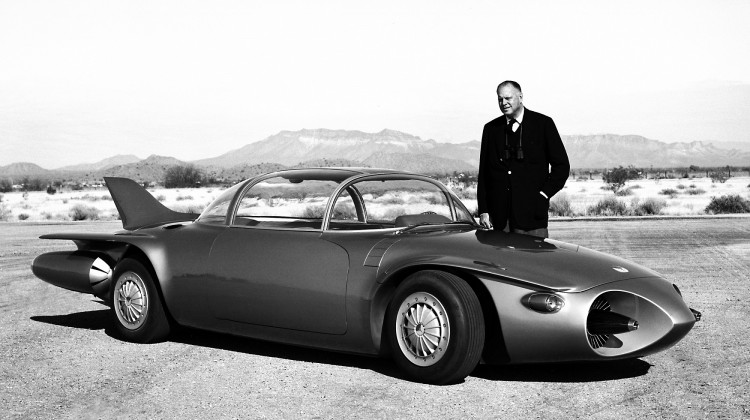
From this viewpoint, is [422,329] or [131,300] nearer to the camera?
[422,329]

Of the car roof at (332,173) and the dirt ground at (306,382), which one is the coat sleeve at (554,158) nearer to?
the car roof at (332,173)

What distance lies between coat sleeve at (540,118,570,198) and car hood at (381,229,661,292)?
1.27 meters

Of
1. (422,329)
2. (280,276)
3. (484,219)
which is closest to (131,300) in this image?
(280,276)

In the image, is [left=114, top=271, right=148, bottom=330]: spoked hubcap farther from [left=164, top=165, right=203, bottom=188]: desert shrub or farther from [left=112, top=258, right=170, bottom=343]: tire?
[left=164, top=165, right=203, bottom=188]: desert shrub

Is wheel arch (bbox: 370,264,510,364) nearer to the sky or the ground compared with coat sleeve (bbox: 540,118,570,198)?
nearer to the ground

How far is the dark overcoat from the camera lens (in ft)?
26.5

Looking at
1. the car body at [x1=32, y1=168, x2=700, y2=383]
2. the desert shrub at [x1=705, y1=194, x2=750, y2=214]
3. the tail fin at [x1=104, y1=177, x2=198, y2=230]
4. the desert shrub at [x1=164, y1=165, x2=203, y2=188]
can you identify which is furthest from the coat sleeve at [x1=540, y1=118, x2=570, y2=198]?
the desert shrub at [x1=164, y1=165, x2=203, y2=188]

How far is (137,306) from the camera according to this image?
8023mm

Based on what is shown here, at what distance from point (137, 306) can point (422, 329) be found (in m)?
2.93

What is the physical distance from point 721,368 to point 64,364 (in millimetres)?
4876

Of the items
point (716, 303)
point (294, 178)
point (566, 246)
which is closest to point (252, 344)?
point (294, 178)

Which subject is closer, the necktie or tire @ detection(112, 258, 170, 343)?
tire @ detection(112, 258, 170, 343)

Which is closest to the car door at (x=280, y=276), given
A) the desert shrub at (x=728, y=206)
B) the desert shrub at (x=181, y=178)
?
the desert shrub at (x=728, y=206)

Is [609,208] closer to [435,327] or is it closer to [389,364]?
[389,364]
